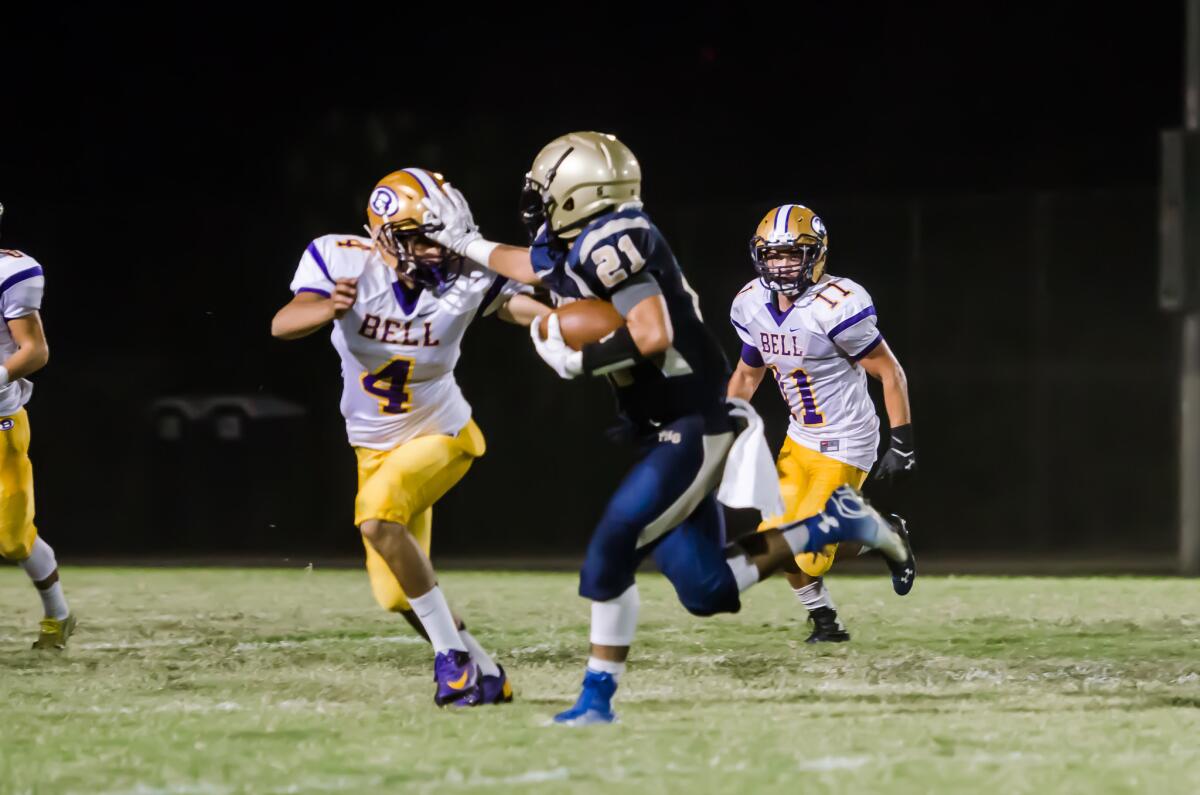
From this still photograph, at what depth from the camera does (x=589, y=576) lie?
478 cm

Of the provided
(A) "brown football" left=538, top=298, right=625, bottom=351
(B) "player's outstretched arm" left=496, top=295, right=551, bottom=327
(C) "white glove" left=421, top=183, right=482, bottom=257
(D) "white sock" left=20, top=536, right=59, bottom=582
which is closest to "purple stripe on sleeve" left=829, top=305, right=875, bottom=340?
(B) "player's outstretched arm" left=496, top=295, right=551, bottom=327

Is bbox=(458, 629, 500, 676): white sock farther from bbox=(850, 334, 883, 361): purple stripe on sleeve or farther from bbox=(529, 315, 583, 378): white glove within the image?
bbox=(850, 334, 883, 361): purple stripe on sleeve

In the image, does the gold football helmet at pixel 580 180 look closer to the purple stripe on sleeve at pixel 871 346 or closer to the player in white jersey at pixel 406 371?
the player in white jersey at pixel 406 371

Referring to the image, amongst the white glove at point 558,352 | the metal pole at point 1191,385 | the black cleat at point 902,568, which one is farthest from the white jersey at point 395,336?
the metal pole at point 1191,385

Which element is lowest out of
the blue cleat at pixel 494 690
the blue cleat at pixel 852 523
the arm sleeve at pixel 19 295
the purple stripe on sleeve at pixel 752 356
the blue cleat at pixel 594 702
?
the blue cleat at pixel 494 690

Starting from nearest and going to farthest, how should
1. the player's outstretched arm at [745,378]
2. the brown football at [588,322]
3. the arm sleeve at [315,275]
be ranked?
the brown football at [588,322] < the arm sleeve at [315,275] < the player's outstretched arm at [745,378]

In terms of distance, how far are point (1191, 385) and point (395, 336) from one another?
6.18 metres

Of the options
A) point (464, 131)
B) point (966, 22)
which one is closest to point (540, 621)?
point (464, 131)

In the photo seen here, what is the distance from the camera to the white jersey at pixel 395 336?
5.44 m

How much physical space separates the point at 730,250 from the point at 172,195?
4.27 meters

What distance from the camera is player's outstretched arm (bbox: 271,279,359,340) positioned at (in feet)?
16.9

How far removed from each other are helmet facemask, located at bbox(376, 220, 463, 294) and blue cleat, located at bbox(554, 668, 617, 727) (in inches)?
52.1

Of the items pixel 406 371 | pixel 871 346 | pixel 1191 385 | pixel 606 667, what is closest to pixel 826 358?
pixel 871 346

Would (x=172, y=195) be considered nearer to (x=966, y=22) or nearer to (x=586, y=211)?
(x=966, y=22)
